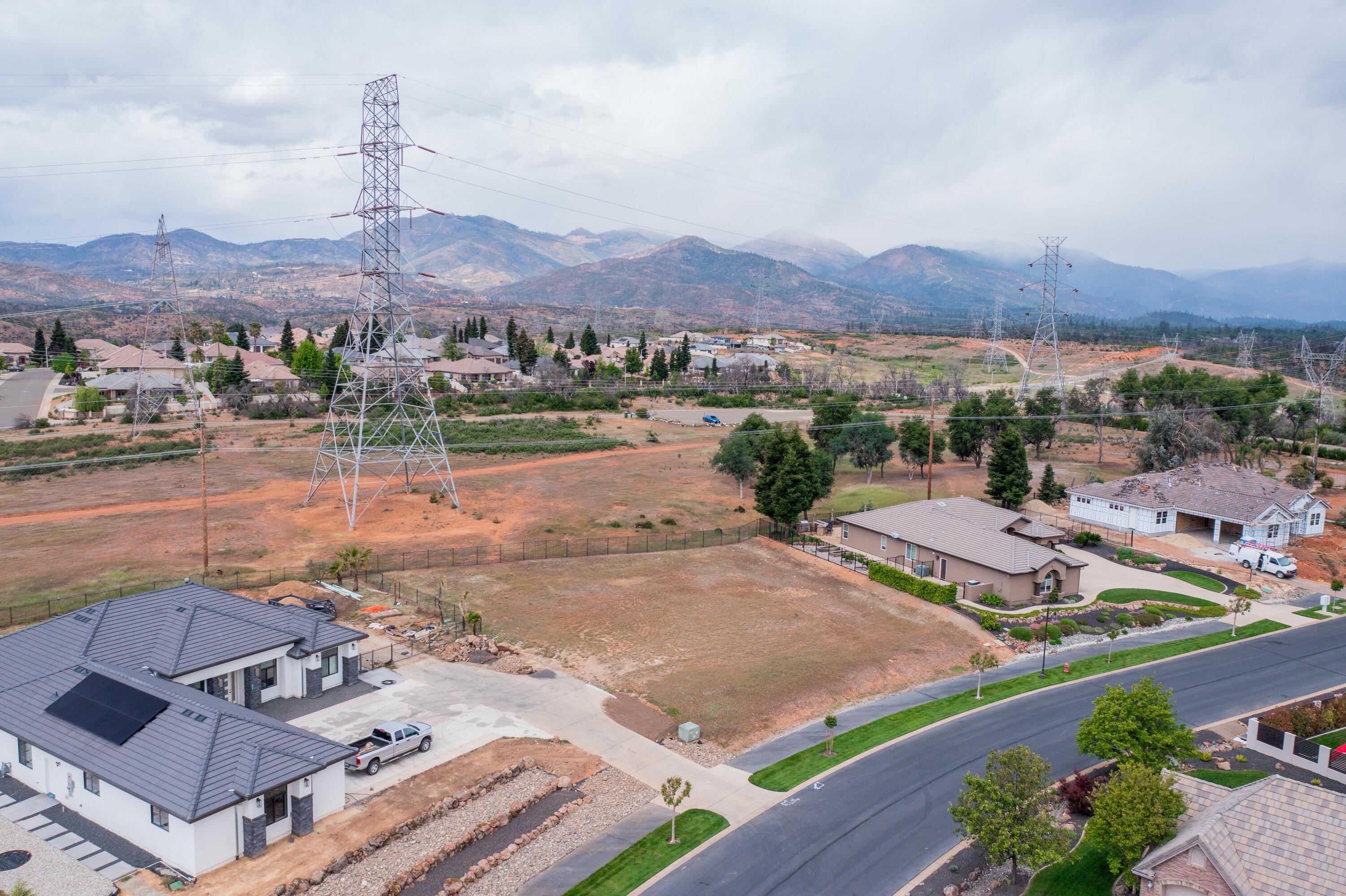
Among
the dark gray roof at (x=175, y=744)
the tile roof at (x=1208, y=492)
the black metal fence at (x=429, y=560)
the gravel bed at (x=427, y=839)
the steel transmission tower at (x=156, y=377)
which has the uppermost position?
the steel transmission tower at (x=156, y=377)

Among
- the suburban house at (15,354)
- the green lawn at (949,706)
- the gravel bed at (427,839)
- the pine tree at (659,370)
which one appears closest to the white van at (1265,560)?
the green lawn at (949,706)

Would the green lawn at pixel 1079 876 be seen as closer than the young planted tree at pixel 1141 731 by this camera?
Yes

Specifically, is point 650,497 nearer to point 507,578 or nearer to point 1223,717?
point 507,578

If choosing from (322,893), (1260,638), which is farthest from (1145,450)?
(322,893)

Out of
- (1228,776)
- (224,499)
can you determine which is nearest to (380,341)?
(224,499)

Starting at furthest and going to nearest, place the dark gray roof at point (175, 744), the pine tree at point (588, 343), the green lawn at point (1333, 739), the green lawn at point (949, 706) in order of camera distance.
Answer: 1. the pine tree at point (588, 343)
2. the green lawn at point (1333, 739)
3. the green lawn at point (949, 706)
4. the dark gray roof at point (175, 744)

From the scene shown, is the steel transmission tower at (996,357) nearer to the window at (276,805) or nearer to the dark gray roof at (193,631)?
→ the dark gray roof at (193,631)
